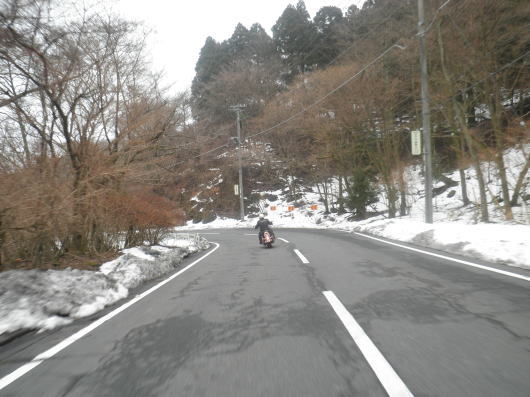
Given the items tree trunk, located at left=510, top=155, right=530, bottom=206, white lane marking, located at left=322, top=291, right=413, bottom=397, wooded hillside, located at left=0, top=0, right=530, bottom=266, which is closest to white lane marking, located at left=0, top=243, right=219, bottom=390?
wooded hillside, located at left=0, top=0, right=530, bottom=266

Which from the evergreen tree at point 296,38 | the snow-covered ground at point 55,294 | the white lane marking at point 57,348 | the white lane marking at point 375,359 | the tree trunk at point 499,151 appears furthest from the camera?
the evergreen tree at point 296,38

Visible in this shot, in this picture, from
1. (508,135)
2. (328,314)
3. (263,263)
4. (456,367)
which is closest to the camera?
(456,367)

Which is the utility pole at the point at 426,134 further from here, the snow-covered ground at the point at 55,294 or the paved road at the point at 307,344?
the snow-covered ground at the point at 55,294

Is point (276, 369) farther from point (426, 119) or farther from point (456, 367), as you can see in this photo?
point (426, 119)

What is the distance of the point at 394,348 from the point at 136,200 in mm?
9111

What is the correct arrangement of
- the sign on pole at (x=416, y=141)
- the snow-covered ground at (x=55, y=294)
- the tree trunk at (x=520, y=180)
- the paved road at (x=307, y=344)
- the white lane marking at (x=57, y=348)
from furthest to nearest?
the sign on pole at (x=416, y=141), the tree trunk at (x=520, y=180), the snow-covered ground at (x=55, y=294), the white lane marking at (x=57, y=348), the paved road at (x=307, y=344)

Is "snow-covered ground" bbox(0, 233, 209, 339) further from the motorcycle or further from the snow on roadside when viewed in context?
the snow on roadside

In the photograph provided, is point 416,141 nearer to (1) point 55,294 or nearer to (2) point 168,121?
(2) point 168,121

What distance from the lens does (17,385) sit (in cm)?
285

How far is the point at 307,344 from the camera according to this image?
338 centimetres

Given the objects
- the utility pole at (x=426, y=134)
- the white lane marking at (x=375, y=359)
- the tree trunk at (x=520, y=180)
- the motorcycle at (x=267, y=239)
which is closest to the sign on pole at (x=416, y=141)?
the utility pole at (x=426, y=134)

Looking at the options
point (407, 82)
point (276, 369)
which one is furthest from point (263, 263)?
point (407, 82)

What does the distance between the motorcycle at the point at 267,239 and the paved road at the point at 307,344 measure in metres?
7.07

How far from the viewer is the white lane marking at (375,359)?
8.10 ft
